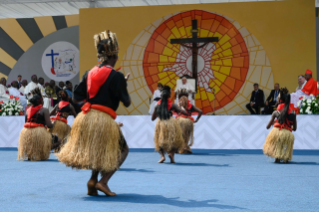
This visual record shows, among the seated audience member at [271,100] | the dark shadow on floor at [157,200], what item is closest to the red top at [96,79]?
the dark shadow on floor at [157,200]

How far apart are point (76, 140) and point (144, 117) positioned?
20.2ft

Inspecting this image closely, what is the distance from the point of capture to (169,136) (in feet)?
21.0

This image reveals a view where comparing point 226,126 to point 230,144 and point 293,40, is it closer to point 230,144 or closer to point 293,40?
point 230,144

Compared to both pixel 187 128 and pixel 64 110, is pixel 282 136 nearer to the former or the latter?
pixel 187 128

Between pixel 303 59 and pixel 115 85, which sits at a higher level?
pixel 303 59

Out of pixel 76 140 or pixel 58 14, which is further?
pixel 58 14

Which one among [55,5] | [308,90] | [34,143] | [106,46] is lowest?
[34,143]

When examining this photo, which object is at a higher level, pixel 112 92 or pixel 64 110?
pixel 112 92

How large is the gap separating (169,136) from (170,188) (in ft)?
8.01

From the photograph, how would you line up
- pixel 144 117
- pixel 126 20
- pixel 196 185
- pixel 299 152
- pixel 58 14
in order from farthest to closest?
1. pixel 58 14
2. pixel 126 20
3. pixel 144 117
4. pixel 299 152
5. pixel 196 185

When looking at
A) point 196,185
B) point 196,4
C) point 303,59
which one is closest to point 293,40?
point 303,59

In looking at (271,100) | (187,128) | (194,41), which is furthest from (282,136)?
(194,41)

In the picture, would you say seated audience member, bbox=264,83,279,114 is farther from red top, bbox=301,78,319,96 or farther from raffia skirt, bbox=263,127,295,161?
raffia skirt, bbox=263,127,295,161

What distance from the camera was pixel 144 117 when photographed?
31.2 feet
